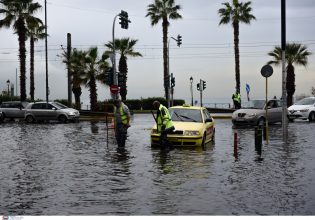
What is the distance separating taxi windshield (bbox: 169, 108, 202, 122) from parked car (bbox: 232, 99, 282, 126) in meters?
10.3

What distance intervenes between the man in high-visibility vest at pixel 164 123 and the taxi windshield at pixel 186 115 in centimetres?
159

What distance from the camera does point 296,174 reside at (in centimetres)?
1153

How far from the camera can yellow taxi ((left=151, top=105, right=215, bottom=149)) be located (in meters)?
17.0

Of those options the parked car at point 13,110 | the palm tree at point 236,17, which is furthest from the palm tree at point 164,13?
the parked car at point 13,110

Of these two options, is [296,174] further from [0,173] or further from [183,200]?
[0,173]

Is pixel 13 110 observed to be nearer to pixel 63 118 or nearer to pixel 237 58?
pixel 63 118

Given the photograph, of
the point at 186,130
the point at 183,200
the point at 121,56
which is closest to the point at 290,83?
the point at 121,56

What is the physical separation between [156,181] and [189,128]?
6.61 metres

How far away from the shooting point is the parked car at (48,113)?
36.4 m

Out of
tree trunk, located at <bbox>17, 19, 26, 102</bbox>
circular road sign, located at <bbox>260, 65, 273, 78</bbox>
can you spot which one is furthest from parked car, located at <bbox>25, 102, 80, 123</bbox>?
circular road sign, located at <bbox>260, 65, 273, 78</bbox>

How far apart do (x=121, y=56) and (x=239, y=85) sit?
1308cm

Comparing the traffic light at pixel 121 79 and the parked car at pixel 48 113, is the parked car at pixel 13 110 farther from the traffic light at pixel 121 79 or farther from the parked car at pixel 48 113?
the traffic light at pixel 121 79

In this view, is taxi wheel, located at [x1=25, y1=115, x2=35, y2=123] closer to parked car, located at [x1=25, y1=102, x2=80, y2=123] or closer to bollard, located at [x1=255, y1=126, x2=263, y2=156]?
parked car, located at [x1=25, y1=102, x2=80, y2=123]

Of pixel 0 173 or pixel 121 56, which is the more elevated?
pixel 121 56
